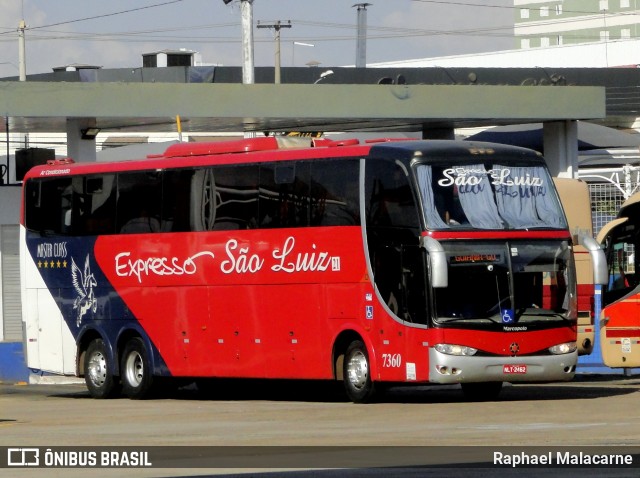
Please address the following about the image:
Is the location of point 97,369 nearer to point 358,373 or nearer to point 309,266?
point 309,266

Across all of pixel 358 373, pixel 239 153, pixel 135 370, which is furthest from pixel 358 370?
pixel 135 370

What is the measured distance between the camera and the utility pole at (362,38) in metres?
81.8

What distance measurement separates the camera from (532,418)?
17.5 metres

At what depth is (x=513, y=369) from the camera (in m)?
20.2

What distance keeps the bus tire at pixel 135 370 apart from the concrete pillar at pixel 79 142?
773 cm

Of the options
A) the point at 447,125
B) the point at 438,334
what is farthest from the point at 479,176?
the point at 447,125

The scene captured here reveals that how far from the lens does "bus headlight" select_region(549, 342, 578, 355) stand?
67.6 ft

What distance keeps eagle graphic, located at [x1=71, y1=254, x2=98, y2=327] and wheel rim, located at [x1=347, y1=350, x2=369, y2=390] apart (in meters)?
5.85

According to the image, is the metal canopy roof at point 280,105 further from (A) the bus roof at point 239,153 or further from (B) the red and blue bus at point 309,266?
(A) the bus roof at point 239,153

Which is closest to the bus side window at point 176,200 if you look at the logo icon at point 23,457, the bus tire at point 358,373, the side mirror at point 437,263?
the bus tire at point 358,373

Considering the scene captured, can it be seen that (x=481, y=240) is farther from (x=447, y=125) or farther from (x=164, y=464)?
(x=447, y=125)

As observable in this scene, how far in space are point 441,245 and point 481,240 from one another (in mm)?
630

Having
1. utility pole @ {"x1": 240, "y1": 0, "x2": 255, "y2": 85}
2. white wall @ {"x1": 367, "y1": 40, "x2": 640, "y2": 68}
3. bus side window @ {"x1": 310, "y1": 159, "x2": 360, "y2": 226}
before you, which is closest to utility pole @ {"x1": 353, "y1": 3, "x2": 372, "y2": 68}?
white wall @ {"x1": 367, "y1": 40, "x2": 640, "y2": 68}

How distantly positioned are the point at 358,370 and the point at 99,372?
5.93 m
